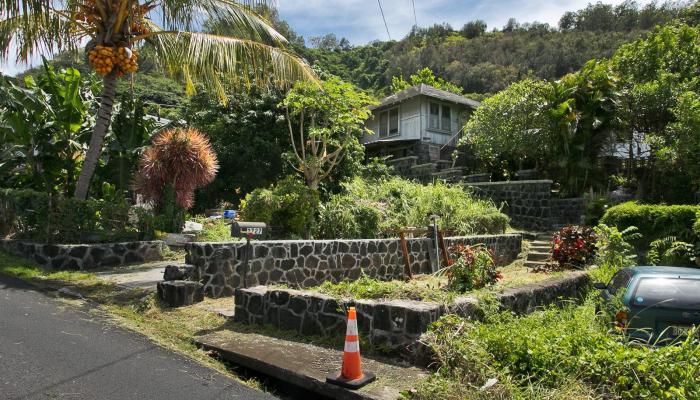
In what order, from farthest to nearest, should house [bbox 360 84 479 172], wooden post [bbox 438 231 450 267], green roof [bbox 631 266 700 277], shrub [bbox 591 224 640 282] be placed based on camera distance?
house [bbox 360 84 479 172], wooden post [bbox 438 231 450 267], shrub [bbox 591 224 640 282], green roof [bbox 631 266 700 277]

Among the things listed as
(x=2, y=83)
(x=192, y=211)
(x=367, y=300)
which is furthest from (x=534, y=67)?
(x=367, y=300)

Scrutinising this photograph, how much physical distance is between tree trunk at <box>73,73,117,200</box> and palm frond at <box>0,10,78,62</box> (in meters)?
1.44

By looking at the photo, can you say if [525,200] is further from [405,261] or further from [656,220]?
[405,261]

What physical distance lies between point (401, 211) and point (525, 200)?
588cm

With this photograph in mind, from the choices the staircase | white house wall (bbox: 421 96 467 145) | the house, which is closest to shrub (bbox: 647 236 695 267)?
the staircase

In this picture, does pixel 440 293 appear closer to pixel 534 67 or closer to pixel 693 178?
pixel 693 178

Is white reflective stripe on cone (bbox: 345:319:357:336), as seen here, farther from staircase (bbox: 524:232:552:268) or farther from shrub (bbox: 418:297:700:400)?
staircase (bbox: 524:232:552:268)

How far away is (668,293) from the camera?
6297 millimetres

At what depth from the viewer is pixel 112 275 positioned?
36.2ft

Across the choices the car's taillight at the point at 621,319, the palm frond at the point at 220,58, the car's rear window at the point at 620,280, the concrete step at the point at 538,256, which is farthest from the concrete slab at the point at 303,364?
the concrete step at the point at 538,256

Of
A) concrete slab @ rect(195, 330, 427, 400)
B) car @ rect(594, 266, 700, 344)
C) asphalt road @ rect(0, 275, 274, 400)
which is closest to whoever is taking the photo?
asphalt road @ rect(0, 275, 274, 400)

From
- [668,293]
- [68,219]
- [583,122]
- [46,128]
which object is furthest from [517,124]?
[46,128]

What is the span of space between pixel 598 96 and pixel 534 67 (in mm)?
47349

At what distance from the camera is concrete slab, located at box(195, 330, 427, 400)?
4.90m
